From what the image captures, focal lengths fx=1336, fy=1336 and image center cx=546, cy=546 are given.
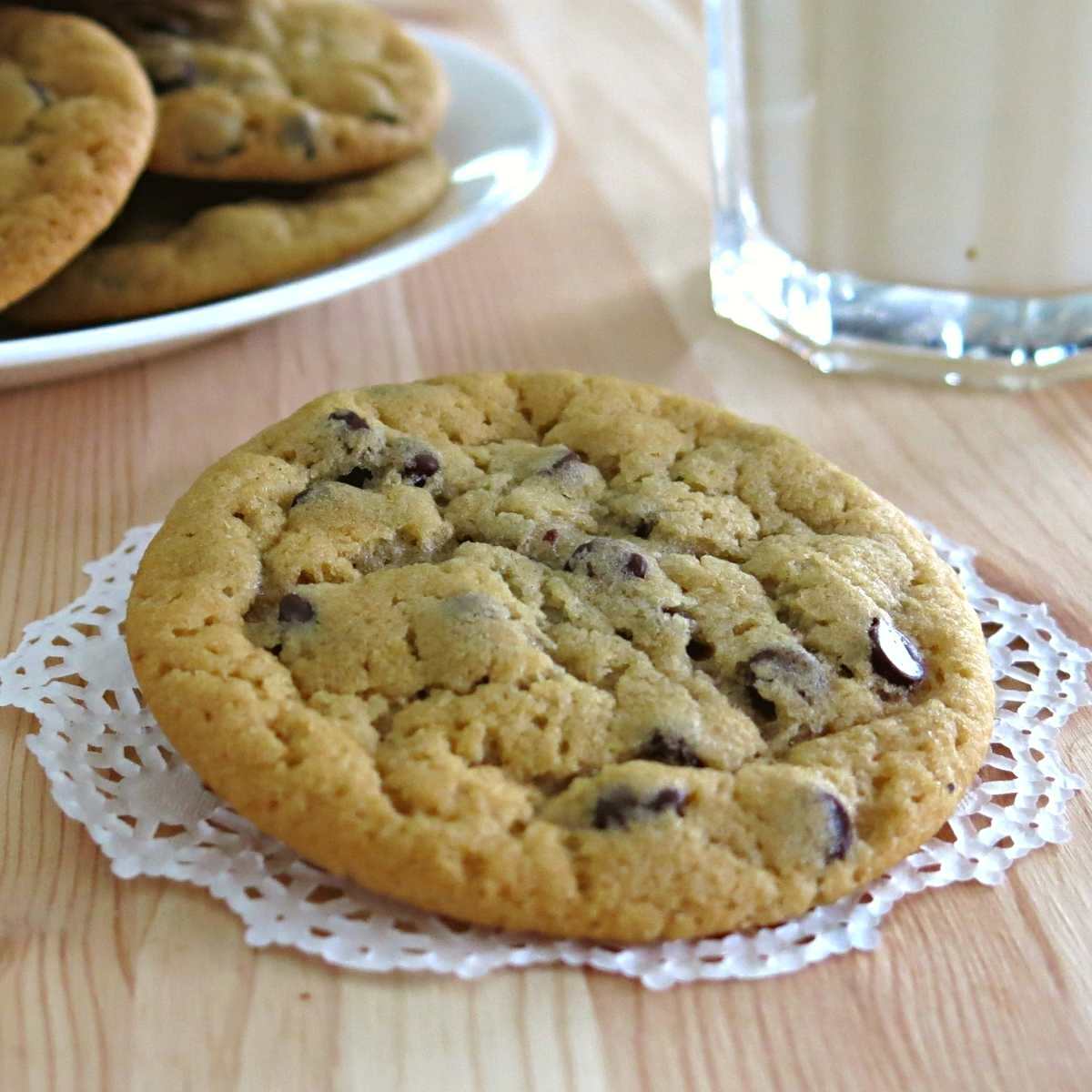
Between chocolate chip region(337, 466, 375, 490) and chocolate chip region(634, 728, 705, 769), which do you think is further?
chocolate chip region(337, 466, 375, 490)

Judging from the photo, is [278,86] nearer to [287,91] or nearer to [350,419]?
[287,91]

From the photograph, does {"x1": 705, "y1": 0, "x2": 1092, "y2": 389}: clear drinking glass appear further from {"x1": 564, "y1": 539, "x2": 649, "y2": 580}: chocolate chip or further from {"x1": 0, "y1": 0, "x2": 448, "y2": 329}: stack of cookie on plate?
{"x1": 564, "y1": 539, "x2": 649, "y2": 580}: chocolate chip

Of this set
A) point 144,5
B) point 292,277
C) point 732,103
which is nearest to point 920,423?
point 732,103

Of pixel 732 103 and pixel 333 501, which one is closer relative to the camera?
pixel 333 501

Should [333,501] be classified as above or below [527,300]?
above

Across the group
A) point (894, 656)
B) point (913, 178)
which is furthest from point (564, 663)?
point (913, 178)

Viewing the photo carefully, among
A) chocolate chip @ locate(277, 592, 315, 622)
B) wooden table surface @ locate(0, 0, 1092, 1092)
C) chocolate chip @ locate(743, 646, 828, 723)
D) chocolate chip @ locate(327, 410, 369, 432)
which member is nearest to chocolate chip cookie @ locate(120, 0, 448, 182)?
wooden table surface @ locate(0, 0, 1092, 1092)

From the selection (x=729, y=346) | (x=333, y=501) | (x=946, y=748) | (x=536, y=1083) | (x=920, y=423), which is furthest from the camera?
(x=729, y=346)

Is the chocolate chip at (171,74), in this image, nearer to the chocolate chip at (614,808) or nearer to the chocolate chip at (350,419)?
the chocolate chip at (350,419)

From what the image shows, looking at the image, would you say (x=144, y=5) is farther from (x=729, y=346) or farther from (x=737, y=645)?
(x=737, y=645)
